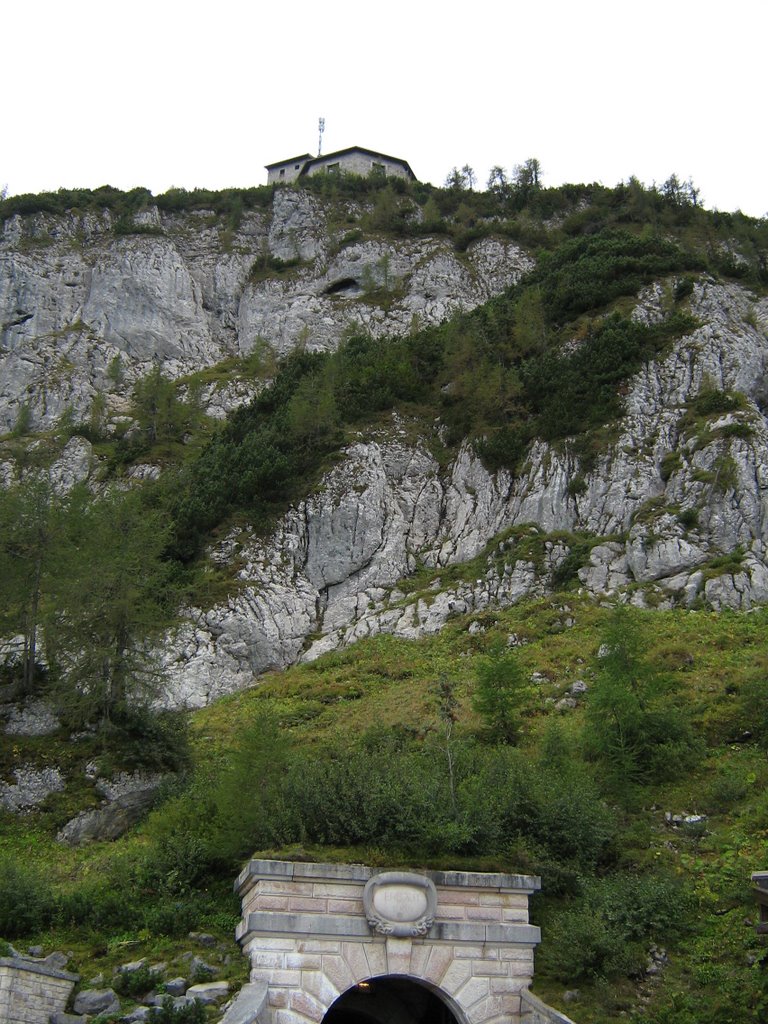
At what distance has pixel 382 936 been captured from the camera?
12383mm

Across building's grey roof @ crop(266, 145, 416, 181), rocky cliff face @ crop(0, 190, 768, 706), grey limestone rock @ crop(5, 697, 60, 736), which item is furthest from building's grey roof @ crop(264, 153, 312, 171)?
grey limestone rock @ crop(5, 697, 60, 736)

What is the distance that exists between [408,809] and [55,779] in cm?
1101

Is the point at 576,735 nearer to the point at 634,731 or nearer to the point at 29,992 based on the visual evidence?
the point at 634,731

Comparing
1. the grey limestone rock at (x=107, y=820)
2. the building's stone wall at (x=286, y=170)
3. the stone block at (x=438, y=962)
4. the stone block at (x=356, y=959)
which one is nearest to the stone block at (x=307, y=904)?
the stone block at (x=356, y=959)

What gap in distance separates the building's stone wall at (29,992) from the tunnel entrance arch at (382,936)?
228cm

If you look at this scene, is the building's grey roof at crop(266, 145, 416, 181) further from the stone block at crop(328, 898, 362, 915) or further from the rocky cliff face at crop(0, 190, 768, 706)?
the stone block at crop(328, 898, 362, 915)

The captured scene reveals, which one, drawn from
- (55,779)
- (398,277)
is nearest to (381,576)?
(55,779)

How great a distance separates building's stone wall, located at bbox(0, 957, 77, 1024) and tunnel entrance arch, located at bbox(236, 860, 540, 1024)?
228cm

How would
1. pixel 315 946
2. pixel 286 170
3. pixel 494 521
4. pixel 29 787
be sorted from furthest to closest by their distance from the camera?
1. pixel 286 170
2. pixel 494 521
3. pixel 29 787
4. pixel 315 946

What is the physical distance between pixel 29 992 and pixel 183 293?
205 ft

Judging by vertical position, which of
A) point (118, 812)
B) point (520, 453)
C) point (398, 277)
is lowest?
point (118, 812)

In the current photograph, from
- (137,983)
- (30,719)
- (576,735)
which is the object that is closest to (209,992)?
(137,983)

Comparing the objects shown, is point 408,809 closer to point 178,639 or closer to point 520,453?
point 178,639

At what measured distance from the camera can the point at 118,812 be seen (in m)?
20.9
